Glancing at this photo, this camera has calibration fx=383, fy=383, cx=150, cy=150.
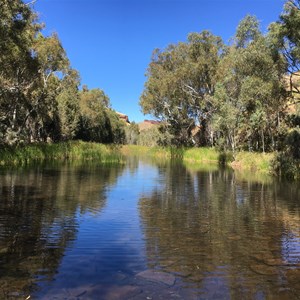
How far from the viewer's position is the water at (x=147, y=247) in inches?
243

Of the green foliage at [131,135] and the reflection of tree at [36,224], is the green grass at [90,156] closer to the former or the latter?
the reflection of tree at [36,224]

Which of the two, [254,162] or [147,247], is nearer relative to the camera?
[147,247]

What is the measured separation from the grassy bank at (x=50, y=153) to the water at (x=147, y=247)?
1527 cm

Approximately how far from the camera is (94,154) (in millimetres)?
46781

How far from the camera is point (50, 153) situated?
3953cm

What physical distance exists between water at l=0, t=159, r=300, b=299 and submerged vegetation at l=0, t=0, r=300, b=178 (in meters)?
8.16

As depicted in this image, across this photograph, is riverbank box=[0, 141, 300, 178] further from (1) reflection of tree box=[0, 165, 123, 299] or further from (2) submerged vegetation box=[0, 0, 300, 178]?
(1) reflection of tree box=[0, 165, 123, 299]

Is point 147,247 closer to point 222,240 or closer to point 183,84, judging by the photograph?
point 222,240

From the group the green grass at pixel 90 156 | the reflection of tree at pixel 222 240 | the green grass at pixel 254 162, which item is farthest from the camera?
the green grass at pixel 90 156

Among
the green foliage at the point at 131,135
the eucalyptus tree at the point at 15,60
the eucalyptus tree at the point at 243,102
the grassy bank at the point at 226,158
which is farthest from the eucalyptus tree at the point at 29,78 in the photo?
the green foliage at the point at 131,135

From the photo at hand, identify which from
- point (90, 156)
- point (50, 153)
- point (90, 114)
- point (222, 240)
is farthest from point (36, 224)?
point (90, 114)

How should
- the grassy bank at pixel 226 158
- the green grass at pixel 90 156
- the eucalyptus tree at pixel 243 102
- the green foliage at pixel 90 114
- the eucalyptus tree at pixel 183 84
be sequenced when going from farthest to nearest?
1. the green foliage at pixel 90 114
2. the eucalyptus tree at pixel 183 84
3. the eucalyptus tree at pixel 243 102
4. the grassy bank at pixel 226 158
5. the green grass at pixel 90 156

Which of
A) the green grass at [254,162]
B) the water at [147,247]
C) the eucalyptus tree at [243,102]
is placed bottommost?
the water at [147,247]

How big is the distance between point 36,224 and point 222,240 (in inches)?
196
